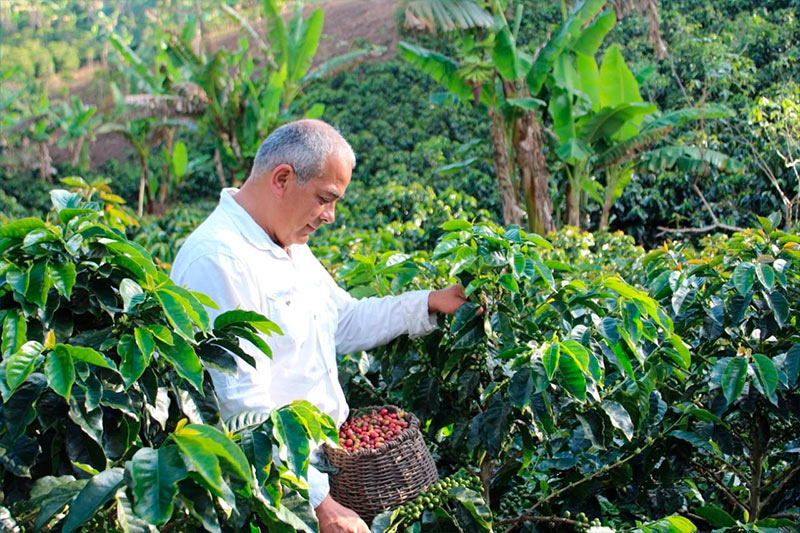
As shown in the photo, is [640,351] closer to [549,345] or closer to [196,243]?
[549,345]

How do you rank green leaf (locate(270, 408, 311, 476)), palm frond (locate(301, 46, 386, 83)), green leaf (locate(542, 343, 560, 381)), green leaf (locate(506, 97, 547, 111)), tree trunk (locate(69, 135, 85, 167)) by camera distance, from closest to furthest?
green leaf (locate(270, 408, 311, 476)) → green leaf (locate(542, 343, 560, 381)) → green leaf (locate(506, 97, 547, 111)) → palm frond (locate(301, 46, 386, 83)) → tree trunk (locate(69, 135, 85, 167))

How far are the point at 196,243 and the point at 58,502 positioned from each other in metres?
0.90

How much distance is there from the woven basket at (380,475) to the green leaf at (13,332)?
2.91ft

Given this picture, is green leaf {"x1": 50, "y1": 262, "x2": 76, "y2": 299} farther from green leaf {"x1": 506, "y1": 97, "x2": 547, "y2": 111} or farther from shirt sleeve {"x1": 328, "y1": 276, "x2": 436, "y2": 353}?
green leaf {"x1": 506, "y1": 97, "x2": 547, "y2": 111}

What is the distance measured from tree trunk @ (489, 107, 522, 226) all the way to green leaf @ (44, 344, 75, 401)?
850cm

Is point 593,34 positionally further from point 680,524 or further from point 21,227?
point 21,227

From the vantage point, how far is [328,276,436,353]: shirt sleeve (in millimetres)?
2613

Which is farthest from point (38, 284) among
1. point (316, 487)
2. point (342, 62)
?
point (342, 62)

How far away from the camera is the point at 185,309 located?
1.67 m

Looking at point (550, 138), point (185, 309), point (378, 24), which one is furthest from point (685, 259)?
point (378, 24)

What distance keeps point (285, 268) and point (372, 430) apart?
1.74ft

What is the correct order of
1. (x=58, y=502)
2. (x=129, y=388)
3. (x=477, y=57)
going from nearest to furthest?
(x=58, y=502), (x=129, y=388), (x=477, y=57)

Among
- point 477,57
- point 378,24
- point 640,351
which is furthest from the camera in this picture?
point 378,24

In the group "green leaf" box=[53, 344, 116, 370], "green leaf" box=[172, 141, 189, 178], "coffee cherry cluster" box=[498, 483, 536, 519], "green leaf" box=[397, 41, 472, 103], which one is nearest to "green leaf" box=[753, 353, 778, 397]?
"coffee cherry cluster" box=[498, 483, 536, 519]
